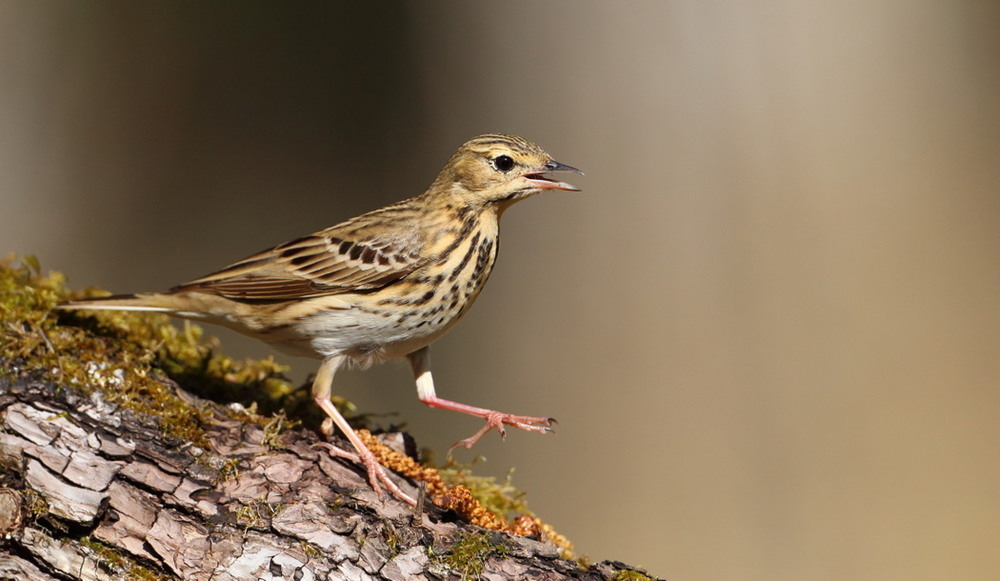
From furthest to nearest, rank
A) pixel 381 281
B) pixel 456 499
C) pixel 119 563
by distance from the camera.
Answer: pixel 381 281 < pixel 456 499 < pixel 119 563

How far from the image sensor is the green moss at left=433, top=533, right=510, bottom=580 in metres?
3.21

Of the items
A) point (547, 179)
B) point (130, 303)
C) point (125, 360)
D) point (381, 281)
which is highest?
point (547, 179)

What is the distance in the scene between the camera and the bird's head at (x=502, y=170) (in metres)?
4.57

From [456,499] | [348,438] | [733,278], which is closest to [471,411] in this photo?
[348,438]

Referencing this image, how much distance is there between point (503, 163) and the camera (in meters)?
4.59

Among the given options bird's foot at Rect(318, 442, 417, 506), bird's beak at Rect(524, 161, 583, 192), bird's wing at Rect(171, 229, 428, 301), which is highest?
bird's beak at Rect(524, 161, 583, 192)

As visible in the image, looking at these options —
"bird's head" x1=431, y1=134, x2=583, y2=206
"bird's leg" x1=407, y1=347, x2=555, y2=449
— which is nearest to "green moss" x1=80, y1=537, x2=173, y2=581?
"bird's leg" x1=407, y1=347, x2=555, y2=449

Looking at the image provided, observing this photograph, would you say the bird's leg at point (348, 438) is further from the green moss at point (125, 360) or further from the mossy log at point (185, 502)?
the green moss at point (125, 360)

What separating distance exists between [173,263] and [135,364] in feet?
29.4

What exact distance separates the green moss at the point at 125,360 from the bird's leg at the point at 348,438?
25 centimetres

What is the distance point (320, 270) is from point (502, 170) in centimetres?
112

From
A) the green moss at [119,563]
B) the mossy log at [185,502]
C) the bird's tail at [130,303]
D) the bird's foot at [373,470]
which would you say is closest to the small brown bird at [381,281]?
the bird's tail at [130,303]

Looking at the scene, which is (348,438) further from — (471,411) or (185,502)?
(185,502)

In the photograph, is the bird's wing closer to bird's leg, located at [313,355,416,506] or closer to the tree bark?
bird's leg, located at [313,355,416,506]
